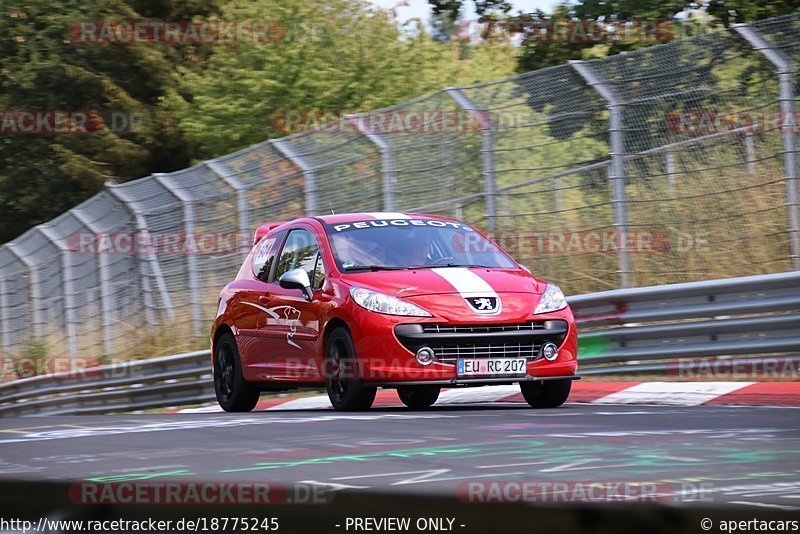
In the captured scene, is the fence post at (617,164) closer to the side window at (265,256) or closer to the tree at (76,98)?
the side window at (265,256)

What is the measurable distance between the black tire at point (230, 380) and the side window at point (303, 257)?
0.99 meters

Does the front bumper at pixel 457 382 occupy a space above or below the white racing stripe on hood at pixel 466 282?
below

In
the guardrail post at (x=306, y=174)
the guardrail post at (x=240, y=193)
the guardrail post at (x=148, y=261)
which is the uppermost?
the guardrail post at (x=306, y=174)

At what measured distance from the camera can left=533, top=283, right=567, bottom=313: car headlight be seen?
32.4ft

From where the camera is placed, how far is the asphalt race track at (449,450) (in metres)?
5.19

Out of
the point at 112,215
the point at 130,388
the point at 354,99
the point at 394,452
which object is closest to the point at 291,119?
the point at 354,99

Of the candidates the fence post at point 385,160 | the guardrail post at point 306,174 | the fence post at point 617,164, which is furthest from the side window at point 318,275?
the guardrail post at point 306,174

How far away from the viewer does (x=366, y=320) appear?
9562mm

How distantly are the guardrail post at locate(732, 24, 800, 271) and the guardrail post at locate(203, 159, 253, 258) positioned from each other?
8277 mm

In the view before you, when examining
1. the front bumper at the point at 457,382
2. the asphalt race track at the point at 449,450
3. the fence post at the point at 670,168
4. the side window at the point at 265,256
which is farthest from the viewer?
the fence post at the point at 670,168

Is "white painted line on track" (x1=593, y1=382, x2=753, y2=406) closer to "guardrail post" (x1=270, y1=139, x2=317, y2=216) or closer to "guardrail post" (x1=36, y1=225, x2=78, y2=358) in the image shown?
"guardrail post" (x1=270, y1=139, x2=317, y2=216)

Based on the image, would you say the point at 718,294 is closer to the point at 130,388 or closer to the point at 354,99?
the point at 130,388

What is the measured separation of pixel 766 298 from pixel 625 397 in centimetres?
142

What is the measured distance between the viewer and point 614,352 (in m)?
12.2
